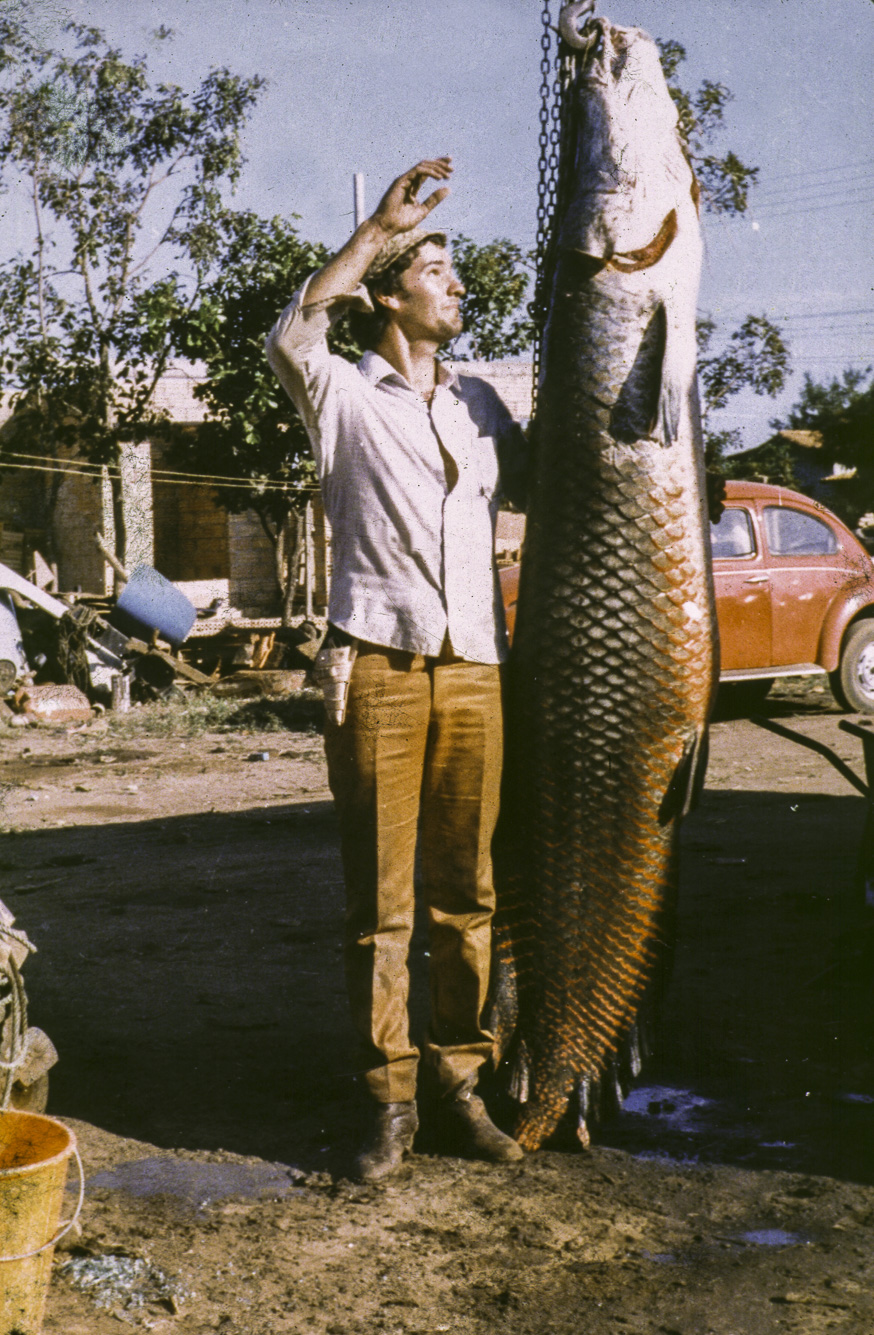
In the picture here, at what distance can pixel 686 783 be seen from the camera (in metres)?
3.10

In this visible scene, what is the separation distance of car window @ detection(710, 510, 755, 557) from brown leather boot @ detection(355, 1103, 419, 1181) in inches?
305

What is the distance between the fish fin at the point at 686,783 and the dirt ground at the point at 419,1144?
86 centimetres

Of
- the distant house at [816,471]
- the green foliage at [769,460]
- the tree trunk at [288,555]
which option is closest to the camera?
the tree trunk at [288,555]

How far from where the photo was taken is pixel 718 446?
17.6 metres

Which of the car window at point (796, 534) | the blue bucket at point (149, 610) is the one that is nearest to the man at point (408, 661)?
the car window at point (796, 534)

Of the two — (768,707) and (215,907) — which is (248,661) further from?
(215,907)

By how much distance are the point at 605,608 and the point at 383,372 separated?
0.81 meters

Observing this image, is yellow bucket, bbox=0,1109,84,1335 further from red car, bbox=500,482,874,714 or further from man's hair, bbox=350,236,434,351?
red car, bbox=500,482,874,714

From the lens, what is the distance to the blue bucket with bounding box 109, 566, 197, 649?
15578 mm

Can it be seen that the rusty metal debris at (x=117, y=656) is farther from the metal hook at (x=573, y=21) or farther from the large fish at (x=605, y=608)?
the metal hook at (x=573, y=21)

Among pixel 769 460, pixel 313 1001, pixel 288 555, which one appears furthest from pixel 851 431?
pixel 313 1001

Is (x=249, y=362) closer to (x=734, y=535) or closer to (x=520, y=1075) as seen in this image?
(x=734, y=535)

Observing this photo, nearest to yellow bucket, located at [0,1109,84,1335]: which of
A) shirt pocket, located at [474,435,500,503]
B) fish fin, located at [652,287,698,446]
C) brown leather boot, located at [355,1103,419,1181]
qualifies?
brown leather boot, located at [355,1103,419,1181]

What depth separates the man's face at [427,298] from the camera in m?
3.12
